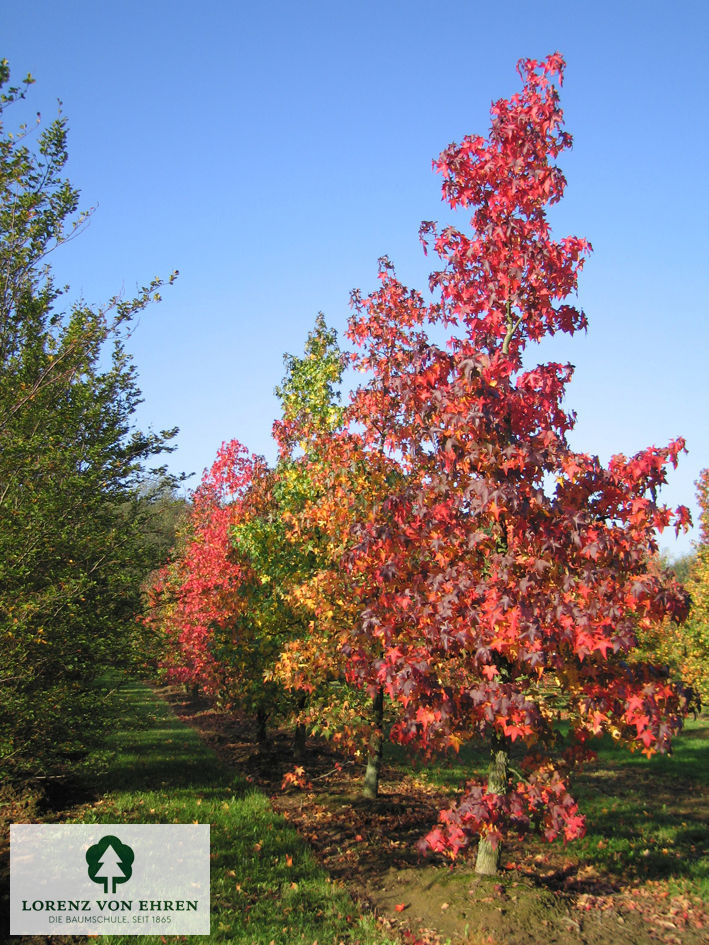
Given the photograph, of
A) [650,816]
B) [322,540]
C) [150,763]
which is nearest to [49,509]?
[322,540]

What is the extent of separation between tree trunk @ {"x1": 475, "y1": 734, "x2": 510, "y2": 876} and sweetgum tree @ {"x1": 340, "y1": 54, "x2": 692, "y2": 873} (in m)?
0.02

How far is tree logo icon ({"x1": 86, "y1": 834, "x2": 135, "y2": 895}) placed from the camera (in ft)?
23.3

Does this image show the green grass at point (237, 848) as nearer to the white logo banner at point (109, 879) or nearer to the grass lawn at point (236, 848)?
the grass lawn at point (236, 848)

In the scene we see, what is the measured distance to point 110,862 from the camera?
750cm

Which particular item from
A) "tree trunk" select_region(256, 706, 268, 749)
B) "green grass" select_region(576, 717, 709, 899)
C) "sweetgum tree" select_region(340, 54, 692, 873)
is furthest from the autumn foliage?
"tree trunk" select_region(256, 706, 268, 749)

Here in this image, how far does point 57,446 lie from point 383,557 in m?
4.74

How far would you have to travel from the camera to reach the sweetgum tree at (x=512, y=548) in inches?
220

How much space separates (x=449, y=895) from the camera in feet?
23.0

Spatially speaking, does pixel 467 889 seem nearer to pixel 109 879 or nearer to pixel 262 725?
pixel 109 879

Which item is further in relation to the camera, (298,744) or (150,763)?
(298,744)

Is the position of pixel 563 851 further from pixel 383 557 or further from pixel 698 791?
pixel 698 791

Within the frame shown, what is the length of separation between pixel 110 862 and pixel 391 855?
12.3ft

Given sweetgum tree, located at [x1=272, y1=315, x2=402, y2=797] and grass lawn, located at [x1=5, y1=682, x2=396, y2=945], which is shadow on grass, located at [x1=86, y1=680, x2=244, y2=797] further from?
sweetgum tree, located at [x1=272, y1=315, x2=402, y2=797]

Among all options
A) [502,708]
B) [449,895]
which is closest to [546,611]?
[502,708]
